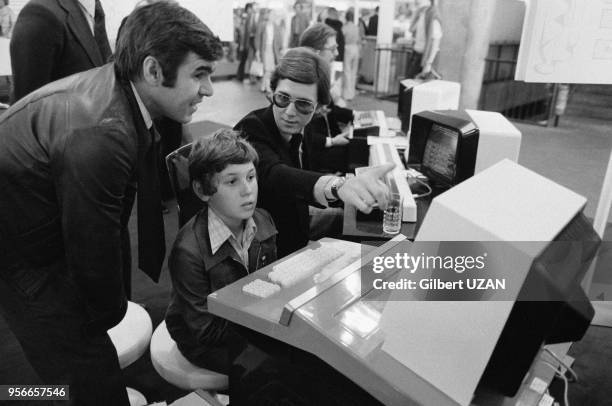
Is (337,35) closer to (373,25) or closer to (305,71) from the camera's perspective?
(373,25)

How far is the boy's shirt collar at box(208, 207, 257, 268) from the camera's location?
1.57 m

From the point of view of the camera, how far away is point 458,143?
7.65ft

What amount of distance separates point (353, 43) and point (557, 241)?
874 cm

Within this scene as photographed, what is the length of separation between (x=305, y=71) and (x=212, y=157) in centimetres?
64

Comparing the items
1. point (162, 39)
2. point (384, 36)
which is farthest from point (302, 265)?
point (384, 36)

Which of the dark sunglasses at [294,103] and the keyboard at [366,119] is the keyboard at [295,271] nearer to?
the dark sunglasses at [294,103]

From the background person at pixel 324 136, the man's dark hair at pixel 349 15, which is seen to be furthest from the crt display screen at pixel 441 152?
the man's dark hair at pixel 349 15

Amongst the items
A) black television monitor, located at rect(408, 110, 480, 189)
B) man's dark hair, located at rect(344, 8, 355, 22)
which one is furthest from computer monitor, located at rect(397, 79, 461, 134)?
man's dark hair, located at rect(344, 8, 355, 22)

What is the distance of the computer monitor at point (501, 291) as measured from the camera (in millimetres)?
752

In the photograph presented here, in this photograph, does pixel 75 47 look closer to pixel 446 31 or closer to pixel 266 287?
pixel 266 287

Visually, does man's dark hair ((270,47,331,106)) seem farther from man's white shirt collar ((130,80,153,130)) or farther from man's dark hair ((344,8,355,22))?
man's dark hair ((344,8,355,22))

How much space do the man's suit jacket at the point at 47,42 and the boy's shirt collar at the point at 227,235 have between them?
97 centimetres

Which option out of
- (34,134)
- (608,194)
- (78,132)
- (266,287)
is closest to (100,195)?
(78,132)

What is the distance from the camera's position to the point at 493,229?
2.49ft
